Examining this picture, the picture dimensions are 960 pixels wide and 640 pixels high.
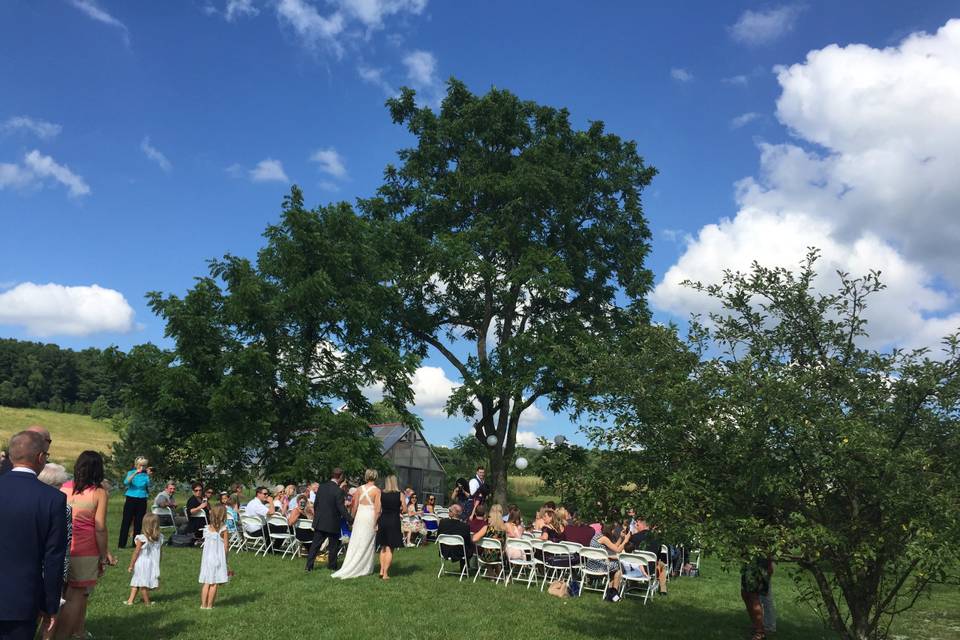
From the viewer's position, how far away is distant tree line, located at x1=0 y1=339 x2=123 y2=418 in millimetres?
86562

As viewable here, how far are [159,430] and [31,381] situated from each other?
83043mm

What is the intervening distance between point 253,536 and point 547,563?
6.80 meters

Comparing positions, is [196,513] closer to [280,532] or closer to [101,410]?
[280,532]

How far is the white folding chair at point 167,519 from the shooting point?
15.9 m

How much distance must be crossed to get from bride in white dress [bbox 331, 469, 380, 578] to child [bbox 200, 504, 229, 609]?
10.1 ft

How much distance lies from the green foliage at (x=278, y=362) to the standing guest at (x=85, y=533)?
459 inches

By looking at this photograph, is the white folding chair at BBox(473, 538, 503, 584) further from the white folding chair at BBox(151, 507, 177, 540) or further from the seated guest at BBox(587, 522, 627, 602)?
the white folding chair at BBox(151, 507, 177, 540)

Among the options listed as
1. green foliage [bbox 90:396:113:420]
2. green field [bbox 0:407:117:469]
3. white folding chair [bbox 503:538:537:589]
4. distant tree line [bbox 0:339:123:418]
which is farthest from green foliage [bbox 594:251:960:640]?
distant tree line [bbox 0:339:123:418]

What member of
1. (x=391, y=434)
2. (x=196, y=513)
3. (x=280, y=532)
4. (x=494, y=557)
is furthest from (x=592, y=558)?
(x=391, y=434)

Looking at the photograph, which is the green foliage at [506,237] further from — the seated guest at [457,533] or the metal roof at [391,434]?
the seated guest at [457,533]

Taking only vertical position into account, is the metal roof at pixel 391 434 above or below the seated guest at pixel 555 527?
above

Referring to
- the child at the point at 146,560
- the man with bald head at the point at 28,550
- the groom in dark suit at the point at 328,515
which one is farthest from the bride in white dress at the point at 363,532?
the man with bald head at the point at 28,550

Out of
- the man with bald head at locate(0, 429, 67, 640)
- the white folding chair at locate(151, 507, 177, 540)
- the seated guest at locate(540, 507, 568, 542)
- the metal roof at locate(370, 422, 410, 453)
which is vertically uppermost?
the metal roof at locate(370, 422, 410, 453)

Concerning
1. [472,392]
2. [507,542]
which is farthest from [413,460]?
[507,542]
